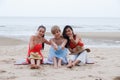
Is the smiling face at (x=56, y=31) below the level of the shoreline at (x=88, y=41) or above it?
above

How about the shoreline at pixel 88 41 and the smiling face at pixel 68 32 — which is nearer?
the smiling face at pixel 68 32

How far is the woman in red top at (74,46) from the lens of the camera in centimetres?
721

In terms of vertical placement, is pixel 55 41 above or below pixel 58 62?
above

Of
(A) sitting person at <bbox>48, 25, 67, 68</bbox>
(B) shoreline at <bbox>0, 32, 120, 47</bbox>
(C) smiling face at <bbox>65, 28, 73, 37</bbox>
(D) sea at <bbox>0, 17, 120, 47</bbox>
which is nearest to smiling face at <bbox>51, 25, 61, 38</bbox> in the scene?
(A) sitting person at <bbox>48, 25, 67, 68</bbox>

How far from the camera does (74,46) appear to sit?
7.38 m

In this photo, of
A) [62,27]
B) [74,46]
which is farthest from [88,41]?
[62,27]

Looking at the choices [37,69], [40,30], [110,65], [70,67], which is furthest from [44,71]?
[110,65]

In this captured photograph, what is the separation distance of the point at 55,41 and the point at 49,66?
637 mm

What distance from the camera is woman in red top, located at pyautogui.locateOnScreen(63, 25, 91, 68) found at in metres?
7.21

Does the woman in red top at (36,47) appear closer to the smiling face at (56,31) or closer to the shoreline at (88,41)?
the smiling face at (56,31)

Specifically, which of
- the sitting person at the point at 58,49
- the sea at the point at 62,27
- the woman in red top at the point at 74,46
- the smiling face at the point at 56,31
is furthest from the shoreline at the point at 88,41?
the smiling face at the point at 56,31

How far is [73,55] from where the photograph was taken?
24.2 ft

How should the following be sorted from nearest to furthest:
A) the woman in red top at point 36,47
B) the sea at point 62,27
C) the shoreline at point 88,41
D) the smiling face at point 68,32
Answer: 1. the woman in red top at point 36,47
2. the smiling face at point 68,32
3. the shoreline at point 88,41
4. the sea at point 62,27

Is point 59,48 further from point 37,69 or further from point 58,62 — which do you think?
point 37,69
